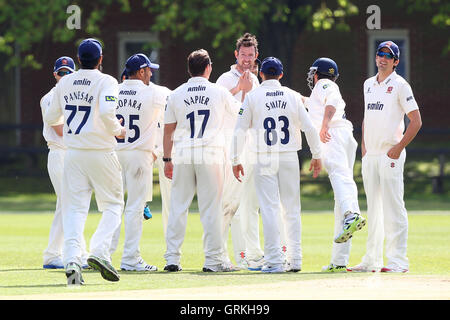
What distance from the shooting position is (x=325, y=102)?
40.3 feet

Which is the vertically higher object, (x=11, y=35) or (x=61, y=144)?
(x=11, y=35)

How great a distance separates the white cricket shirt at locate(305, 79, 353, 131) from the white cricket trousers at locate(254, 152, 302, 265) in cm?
77

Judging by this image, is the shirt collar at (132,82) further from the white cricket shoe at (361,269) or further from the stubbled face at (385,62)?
the white cricket shoe at (361,269)

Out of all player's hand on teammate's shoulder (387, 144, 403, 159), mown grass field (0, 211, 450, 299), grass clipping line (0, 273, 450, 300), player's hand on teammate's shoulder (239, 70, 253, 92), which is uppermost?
player's hand on teammate's shoulder (239, 70, 253, 92)

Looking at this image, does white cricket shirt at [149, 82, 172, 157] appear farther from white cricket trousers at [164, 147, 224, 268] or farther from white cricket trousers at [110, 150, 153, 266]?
white cricket trousers at [164, 147, 224, 268]

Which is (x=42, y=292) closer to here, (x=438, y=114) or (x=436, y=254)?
(x=436, y=254)

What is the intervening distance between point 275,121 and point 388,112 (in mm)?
1385

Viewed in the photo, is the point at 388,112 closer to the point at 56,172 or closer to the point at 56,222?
the point at 56,172

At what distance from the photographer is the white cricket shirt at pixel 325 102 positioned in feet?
40.1

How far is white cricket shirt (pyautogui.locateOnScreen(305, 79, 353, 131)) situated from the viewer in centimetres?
1221

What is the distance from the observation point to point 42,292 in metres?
9.92

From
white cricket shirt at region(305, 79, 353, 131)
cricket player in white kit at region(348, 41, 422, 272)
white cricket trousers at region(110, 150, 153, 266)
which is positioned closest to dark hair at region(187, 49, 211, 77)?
white cricket trousers at region(110, 150, 153, 266)

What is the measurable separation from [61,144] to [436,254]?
17.7ft

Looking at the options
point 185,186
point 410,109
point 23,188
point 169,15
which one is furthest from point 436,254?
point 23,188
